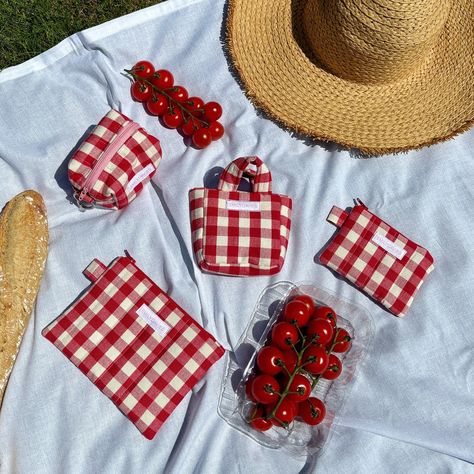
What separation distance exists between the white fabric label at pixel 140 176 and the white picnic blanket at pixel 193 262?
76 mm

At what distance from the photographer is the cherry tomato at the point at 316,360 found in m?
1.26

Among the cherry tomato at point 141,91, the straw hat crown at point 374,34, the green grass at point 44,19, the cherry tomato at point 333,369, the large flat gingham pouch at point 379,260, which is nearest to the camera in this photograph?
the straw hat crown at point 374,34

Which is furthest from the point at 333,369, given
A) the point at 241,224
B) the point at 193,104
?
the point at 193,104

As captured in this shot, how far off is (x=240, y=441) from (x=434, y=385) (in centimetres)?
51

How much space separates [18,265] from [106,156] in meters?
0.34

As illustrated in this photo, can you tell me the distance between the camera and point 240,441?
1.33m

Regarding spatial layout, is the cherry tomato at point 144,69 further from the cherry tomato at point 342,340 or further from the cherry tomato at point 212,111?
the cherry tomato at point 342,340

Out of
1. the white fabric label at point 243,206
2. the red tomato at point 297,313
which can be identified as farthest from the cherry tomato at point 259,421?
the white fabric label at point 243,206

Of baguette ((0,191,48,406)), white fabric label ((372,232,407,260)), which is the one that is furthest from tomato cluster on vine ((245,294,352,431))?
baguette ((0,191,48,406))

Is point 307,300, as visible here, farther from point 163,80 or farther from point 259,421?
point 163,80

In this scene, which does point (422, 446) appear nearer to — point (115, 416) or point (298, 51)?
point (115, 416)

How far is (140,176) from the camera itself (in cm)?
142

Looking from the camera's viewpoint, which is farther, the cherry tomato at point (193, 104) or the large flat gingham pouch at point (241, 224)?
the cherry tomato at point (193, 104)

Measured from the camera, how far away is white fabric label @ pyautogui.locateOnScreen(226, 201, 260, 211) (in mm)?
1423
